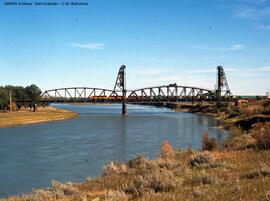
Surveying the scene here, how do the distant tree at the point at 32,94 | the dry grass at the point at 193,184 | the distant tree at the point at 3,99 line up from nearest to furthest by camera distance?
the dry grass at the point at 193,184 < the distant tree at the point at 3,99 < the distant tree at the point at 32,94

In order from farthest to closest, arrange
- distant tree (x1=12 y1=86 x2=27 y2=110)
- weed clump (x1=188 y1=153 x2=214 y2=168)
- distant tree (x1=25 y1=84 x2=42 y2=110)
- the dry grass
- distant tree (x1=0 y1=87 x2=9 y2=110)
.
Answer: distant tree (x1=25 y1=84 x2=42 y2=110) → distant tree (x1=12 y1=86 x2=27 y2=110) → distant tree (x1=0 y1=87 x2=9 y2=110) → weed clump (x1=188 y1=153 x2=214 y2=168) → the dry grass

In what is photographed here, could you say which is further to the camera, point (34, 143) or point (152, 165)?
point (34, 143)

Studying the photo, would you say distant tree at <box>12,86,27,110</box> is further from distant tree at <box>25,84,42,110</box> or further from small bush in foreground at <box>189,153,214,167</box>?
small bush in foreground at <box>189,153,214,167</box>

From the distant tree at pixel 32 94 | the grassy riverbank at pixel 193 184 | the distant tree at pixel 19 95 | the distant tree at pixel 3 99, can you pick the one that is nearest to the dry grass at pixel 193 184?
the grassy riverbank at pixel 193 184

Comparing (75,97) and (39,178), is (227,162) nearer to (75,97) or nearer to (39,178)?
(39,178)

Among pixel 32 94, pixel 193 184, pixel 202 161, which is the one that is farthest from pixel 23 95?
pixel 193 184

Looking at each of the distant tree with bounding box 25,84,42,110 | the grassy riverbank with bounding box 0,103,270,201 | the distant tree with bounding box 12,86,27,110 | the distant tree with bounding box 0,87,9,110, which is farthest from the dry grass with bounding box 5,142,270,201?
the distant tree with bounding box 25,84,42,110

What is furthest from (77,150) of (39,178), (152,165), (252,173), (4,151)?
(252,173)

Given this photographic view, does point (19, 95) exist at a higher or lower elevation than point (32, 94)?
lower

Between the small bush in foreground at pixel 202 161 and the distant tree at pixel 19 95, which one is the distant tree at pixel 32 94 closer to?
the distant tree at pixel 19 95

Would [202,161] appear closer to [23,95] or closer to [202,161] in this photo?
[202,161]

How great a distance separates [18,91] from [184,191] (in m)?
169

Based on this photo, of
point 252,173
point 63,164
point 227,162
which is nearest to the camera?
point 252,173

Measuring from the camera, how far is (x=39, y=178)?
3031 cm
